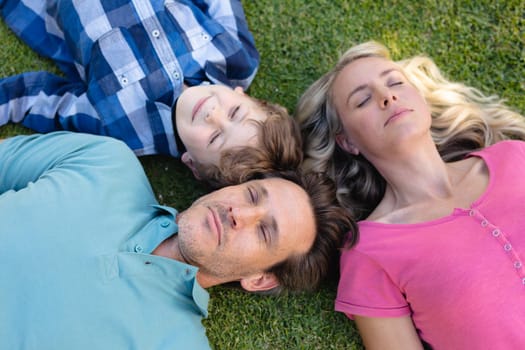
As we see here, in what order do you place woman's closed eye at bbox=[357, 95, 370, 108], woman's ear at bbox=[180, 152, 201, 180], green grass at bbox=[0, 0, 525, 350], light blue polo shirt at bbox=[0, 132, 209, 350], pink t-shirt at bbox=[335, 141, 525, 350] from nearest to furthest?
light blue polo shirt at bbox=[0, 132, 209, 350]
pink t-shirt at bbox=[335, 141, 525, 350]
woman's closed eye at bbox=[357, 95, 370, 108]
woman's ear at bbox=[180, 152, 201, 180]
green grass at bbox=[0, 0, 525, 350]

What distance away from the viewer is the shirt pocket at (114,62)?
3.65m

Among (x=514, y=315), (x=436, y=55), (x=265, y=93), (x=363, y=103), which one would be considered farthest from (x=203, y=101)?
(x=514, y=315)

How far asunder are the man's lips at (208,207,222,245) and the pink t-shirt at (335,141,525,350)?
3.42 feet

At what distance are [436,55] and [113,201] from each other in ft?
9.78

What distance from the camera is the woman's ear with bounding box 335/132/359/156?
3482 mm

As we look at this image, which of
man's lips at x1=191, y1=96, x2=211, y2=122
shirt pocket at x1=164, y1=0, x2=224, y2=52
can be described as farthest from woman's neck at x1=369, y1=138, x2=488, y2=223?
shirt pocket at x1=164, y1=0, x2=224, y2=52

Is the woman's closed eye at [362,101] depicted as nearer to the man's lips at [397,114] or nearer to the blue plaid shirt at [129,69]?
the man's lips at [397,114]

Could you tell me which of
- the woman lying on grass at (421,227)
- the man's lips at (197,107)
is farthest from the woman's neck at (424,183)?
the man's lips at (197,107)

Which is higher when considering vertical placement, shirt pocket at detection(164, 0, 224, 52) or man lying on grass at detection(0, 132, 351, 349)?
shirt pocket at detection(164, 0, 224, 52)

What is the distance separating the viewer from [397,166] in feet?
10.9

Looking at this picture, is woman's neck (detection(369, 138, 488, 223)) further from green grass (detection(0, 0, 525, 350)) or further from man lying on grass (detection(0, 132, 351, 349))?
green grass (detection(0, 0, 525, 350))

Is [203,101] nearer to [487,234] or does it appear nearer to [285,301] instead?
[285,301]

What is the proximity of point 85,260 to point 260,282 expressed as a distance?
1151mm

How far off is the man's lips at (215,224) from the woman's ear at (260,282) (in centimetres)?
49
